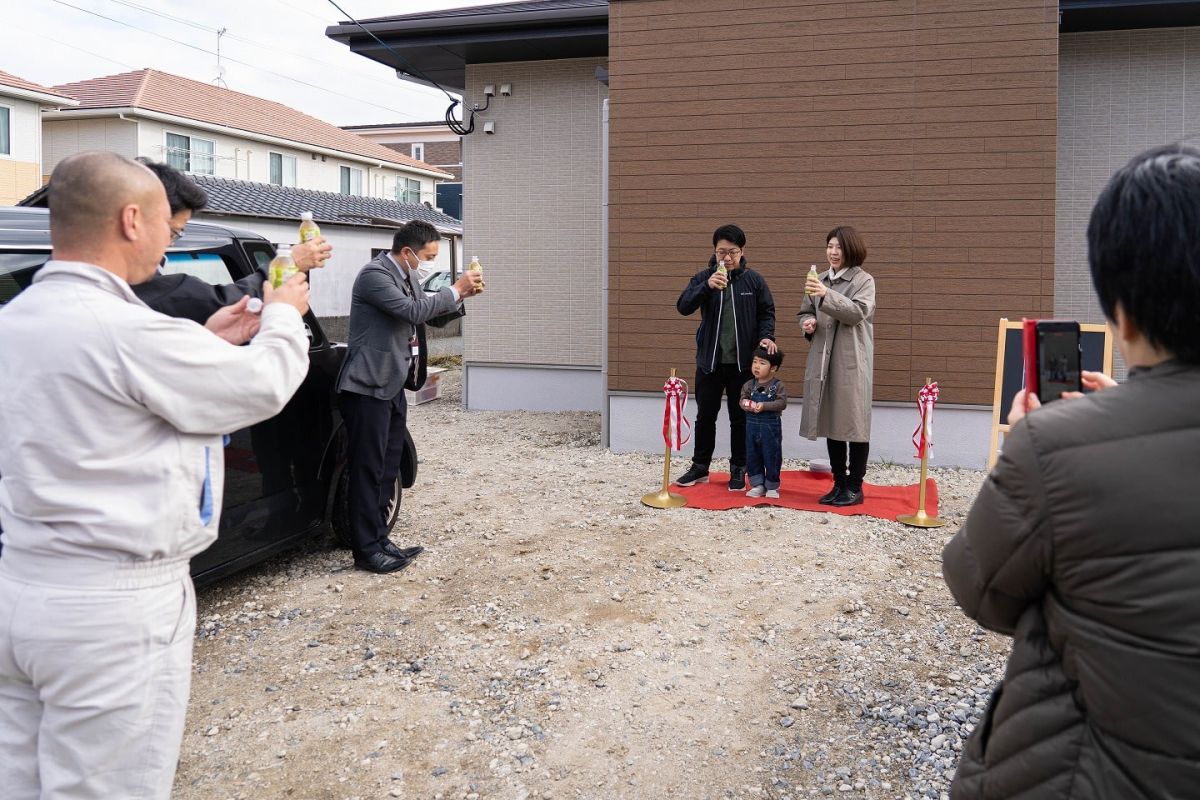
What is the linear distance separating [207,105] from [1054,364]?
28.9 metres

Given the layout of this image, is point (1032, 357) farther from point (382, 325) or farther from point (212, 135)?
point (212, 135)

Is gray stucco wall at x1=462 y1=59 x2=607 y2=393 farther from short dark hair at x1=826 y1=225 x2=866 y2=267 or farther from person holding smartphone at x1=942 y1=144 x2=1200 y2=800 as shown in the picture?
person holding smartphone at x1=942 y1=144 x2=1200 y2=800

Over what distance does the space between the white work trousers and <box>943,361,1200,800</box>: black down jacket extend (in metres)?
1.48

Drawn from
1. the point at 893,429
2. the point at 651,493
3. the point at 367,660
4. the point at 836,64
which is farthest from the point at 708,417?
the point at 367,660

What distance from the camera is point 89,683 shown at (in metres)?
1.74

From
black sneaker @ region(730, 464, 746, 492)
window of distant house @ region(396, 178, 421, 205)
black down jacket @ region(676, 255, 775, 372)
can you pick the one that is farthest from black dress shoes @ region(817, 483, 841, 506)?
window of distant house @ region(396, 178, 421, 205)

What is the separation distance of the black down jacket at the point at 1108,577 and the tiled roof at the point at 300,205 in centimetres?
1855

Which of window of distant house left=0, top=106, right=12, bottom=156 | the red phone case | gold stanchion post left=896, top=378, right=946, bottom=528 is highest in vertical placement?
window of distant house left=0, top=106, right=12, bottom=156

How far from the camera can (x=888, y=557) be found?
5355 millimetres

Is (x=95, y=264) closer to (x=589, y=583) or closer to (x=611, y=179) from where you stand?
(x=589, y=583)

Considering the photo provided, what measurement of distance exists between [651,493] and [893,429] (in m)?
2.24

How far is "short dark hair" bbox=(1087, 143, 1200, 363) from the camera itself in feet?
4.14

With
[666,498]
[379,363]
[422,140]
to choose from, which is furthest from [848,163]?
[422,140]

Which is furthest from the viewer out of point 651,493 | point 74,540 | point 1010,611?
point 651,493
